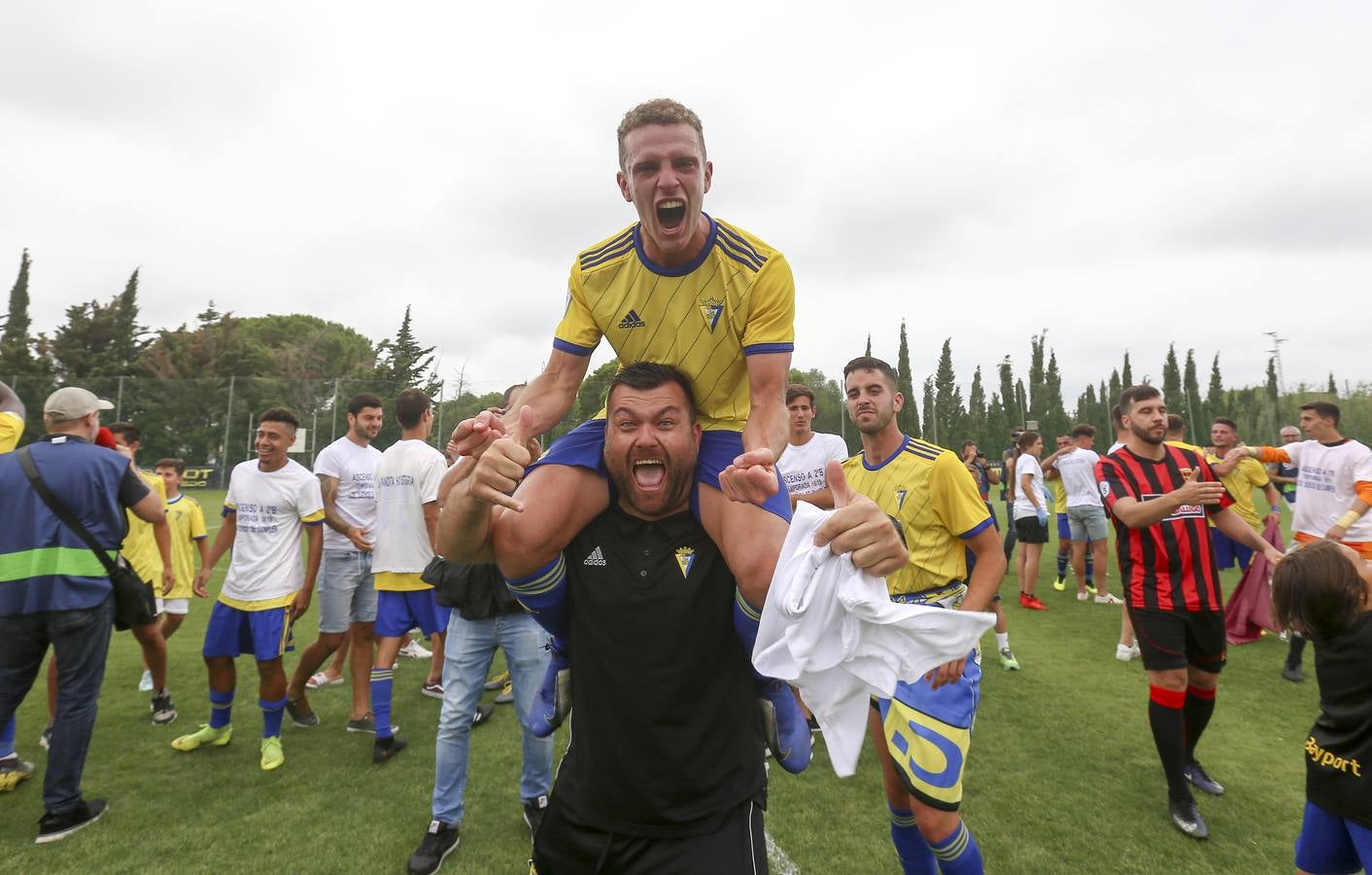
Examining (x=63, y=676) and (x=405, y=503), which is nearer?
(x=63, y=676)

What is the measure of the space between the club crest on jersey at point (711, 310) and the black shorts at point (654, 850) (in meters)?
1.80

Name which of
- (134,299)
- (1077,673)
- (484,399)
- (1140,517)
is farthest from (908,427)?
(134,299)

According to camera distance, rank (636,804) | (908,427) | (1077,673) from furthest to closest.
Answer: (908,427) < (1077,673) < (636,804)

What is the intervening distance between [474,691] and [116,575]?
8.66 feet

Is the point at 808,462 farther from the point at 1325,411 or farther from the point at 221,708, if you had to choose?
the point at 221,708

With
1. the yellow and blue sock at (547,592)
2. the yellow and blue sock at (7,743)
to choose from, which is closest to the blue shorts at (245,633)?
the yellow and blue sock at (7,743)

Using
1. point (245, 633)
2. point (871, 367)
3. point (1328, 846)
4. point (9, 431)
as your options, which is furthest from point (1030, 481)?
point (9, 431)

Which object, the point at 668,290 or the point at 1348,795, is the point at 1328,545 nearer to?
the point at 1348,795

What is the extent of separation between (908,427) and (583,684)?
37.3 metres

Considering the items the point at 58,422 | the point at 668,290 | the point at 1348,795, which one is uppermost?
the point at 668,290

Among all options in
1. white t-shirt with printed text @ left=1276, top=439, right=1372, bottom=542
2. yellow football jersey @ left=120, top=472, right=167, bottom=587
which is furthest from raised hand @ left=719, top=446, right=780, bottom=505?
yellow football jersey @ left=120, top=472, right=167, bottom=587

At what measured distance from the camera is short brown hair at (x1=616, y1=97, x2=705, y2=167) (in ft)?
8.68

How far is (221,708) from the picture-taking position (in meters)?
5.44

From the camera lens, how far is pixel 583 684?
2.45 metres
